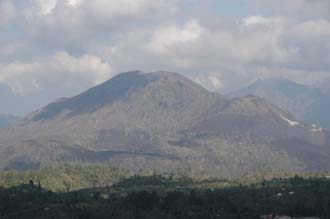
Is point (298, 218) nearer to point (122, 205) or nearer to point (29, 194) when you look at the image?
point (122, 205)

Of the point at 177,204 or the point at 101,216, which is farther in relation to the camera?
the point at 177,204

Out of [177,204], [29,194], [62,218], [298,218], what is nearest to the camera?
[62,218]

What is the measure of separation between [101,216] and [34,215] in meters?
13.8

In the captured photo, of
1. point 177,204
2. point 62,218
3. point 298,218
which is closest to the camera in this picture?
point 62,218

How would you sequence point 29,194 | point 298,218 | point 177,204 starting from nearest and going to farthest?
point 298,218 → point 177,204 → point 29,194

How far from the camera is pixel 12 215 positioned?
151m

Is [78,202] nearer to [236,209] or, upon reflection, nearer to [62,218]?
[62,218]

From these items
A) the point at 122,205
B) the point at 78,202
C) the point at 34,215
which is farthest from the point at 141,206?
the point at 34,215

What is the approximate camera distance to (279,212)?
6462 inches

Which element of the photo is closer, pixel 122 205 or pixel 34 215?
pixel 34 215

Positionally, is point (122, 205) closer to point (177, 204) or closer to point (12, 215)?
point (177, 204)

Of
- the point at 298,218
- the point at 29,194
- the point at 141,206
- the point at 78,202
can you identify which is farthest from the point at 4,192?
the point at 298,218

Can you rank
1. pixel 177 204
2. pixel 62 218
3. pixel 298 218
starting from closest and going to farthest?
pixel 62 218 < pixel 298 218 < pixel 177 204

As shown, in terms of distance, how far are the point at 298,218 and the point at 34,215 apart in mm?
57130
